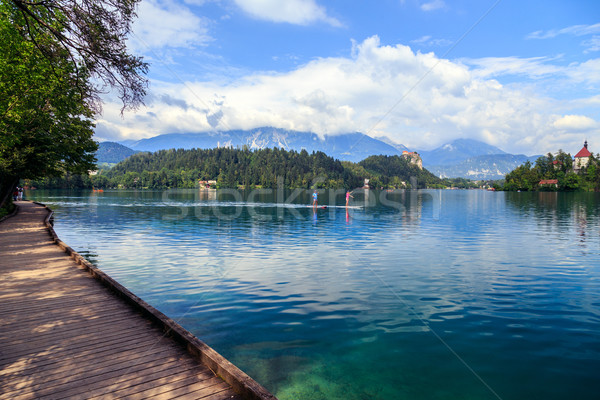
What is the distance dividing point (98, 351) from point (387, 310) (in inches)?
430

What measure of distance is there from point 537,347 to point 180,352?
440 inches

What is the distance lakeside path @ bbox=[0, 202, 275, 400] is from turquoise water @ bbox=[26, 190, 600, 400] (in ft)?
7.40

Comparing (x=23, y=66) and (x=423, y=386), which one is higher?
(x=23, y=66)

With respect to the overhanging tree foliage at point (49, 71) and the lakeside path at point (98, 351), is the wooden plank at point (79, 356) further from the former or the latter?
the overhanging tree foliage at point (49, 71)

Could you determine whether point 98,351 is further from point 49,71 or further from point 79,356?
point 49,71

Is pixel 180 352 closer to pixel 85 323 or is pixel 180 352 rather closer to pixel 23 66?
pixel 85 323

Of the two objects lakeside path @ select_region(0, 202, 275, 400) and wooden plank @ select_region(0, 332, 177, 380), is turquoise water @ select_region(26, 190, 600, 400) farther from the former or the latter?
wooden plank @ select_region(0, 332, 177, 380)

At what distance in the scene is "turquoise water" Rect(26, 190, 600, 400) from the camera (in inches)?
385

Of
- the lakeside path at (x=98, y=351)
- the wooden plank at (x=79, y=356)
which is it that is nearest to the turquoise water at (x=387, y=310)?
the lakeside path at (x=98, y=351)

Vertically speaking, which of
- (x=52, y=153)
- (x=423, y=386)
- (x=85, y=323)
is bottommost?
(x=423, y=386)

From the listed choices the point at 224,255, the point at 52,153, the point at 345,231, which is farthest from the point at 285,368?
the point at 52,153

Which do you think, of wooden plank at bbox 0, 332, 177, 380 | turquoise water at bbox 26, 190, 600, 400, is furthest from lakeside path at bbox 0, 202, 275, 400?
turquoise water at bbox 26, 190, 600, 400

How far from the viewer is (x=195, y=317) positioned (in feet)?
46.3

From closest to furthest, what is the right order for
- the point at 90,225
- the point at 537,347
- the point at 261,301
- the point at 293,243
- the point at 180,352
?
1. the point at 180,352
2. the point at 537,347
3. the point at 261,301
4. the point at 293,243
5. the point at 90,225
